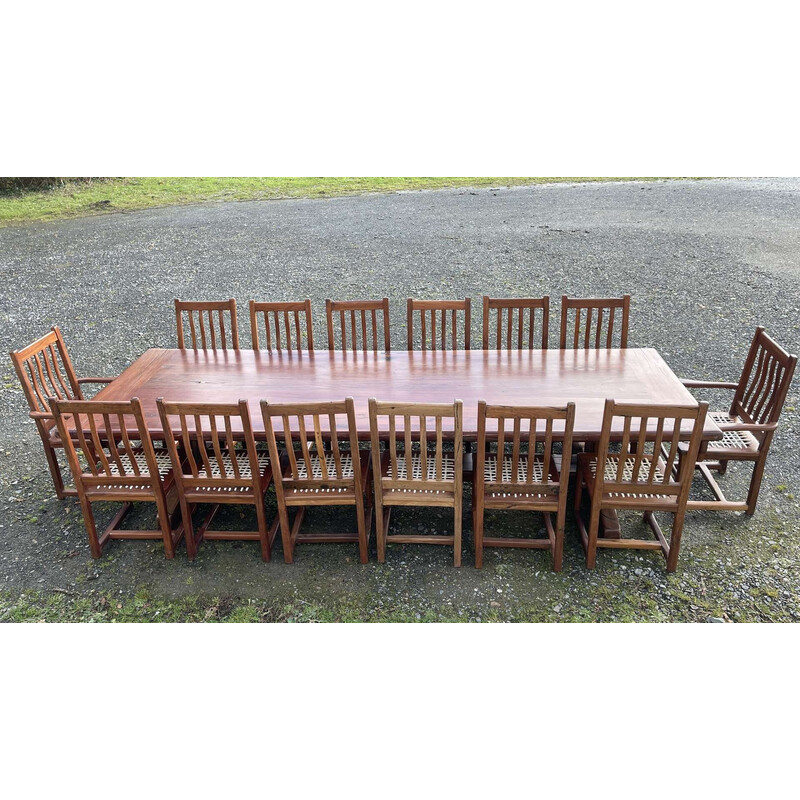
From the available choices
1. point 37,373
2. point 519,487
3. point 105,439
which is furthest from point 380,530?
point 37,373

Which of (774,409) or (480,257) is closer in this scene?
(774,409)

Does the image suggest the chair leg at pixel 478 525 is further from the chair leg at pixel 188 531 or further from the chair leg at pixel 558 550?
the chair leg at pixel 188 531

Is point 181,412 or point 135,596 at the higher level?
point 181,412

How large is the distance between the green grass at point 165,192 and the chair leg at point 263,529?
12.7 metres

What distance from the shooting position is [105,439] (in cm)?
411

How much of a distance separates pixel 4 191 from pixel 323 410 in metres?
15.7

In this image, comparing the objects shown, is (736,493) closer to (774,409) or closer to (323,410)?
(774,409)

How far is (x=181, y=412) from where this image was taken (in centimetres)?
350

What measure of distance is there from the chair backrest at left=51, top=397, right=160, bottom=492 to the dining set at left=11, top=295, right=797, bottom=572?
13 mm

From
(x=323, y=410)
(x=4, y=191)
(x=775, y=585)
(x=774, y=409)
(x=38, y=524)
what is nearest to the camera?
(x=323, y=410)

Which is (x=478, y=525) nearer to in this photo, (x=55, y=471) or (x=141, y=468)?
(x=141, y=468)

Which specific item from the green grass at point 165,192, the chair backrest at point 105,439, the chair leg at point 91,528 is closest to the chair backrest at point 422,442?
the chair backrest at point 105,439

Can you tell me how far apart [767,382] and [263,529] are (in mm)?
3653

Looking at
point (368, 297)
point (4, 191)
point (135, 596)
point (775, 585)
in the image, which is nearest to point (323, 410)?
point (135, 596)
